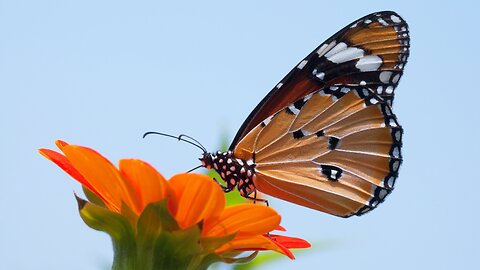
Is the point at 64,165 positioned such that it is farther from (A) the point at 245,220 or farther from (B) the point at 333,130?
(B) the point at 333,130

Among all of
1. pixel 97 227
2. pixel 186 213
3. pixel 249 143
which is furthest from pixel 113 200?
pixel 249 143

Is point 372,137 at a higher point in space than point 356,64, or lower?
lower

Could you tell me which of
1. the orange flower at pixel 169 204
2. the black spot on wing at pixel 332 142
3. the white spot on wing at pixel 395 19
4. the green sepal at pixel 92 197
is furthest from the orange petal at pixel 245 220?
the white spot on wing at pixel 395 19

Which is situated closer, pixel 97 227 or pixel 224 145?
pixel 97 227

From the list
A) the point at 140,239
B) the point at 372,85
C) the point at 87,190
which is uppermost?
the point at 372,85

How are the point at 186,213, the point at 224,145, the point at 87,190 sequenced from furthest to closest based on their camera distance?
the point at 224,145 → the point at 87,190 → the point at 186,213

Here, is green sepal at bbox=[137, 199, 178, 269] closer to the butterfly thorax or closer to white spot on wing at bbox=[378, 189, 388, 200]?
the butterfly thorax

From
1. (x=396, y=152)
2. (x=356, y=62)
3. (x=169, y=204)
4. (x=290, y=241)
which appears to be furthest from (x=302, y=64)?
(x=169, y=204)

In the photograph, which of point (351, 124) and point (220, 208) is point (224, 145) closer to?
point (351, 124)
